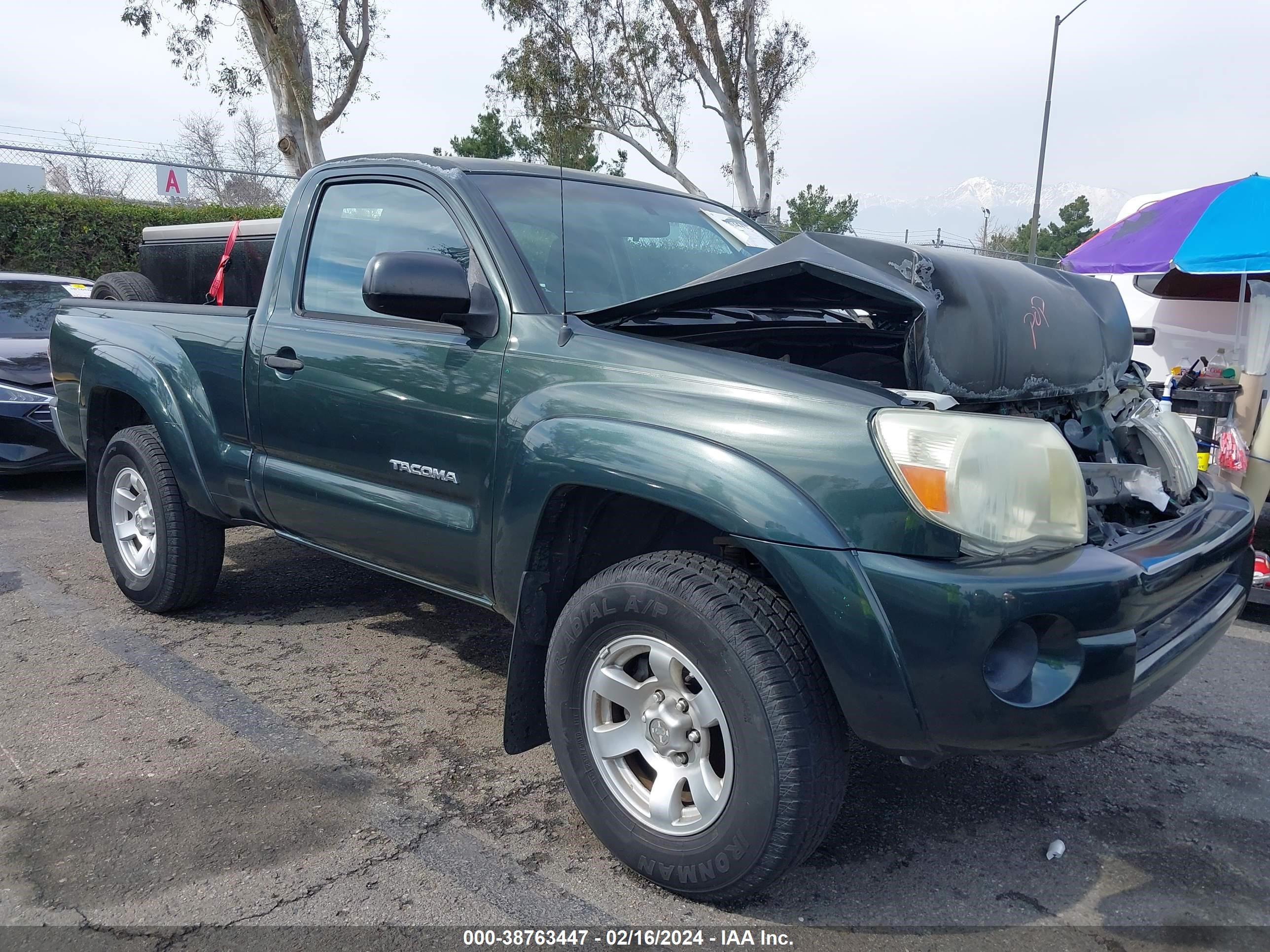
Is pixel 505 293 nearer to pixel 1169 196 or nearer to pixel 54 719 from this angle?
pixel 54 719

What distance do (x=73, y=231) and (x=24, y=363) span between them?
7.70 metres

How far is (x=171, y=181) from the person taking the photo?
1555cm

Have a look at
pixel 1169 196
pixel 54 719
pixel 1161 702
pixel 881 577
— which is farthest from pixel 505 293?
pixel 1169 196

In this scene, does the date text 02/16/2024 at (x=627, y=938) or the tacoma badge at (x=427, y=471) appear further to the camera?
the tacoma badge at (x=427, y=471)

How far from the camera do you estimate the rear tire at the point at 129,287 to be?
19.8ft

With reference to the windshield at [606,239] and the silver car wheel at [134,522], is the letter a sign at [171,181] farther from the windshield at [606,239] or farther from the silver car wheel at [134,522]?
the windshield at [606,239]

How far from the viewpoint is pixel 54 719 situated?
3447 millimetres

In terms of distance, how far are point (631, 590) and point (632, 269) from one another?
1321 mm

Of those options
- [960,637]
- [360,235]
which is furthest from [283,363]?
[960,637]

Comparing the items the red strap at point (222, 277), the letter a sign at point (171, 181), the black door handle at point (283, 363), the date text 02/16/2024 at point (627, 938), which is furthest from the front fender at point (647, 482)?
the letter a sign at point (171, 181)

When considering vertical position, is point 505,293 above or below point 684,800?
above

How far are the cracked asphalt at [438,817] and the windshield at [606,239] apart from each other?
4.94 feet

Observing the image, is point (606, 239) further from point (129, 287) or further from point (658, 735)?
point (129, 287)

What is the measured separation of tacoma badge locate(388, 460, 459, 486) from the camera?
9.74 feet
